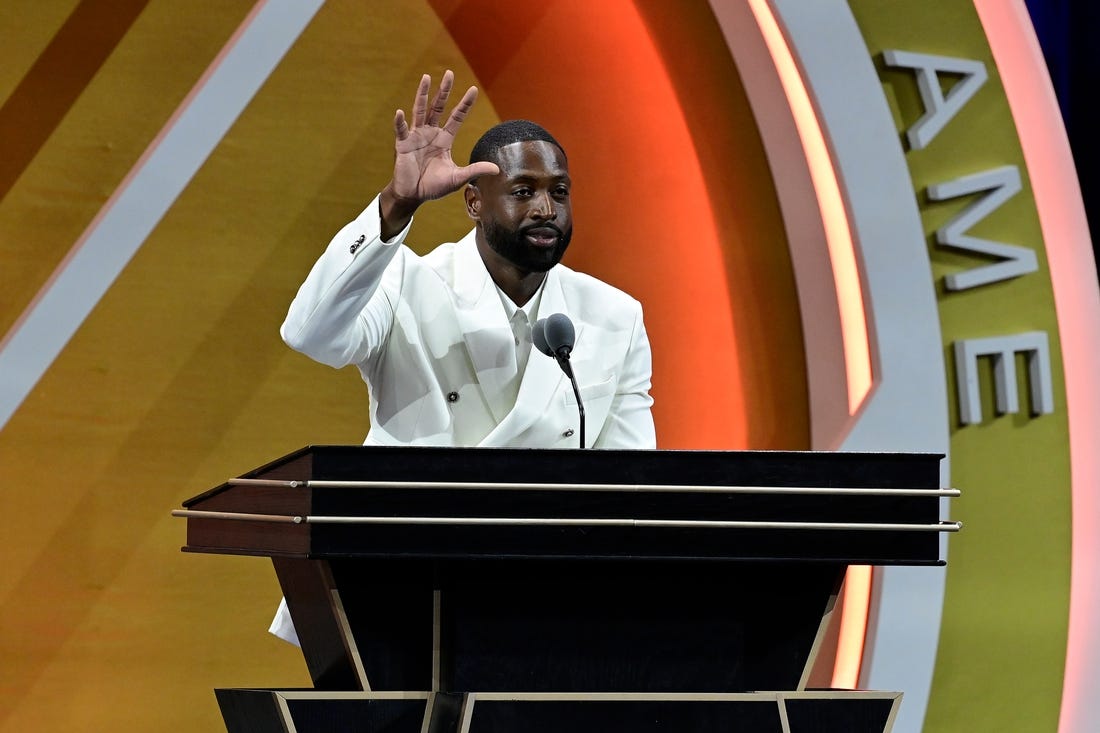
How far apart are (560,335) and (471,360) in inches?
A: 18.7

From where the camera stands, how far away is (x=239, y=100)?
3.86 m

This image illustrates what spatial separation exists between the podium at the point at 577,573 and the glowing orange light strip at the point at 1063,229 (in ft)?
6.95

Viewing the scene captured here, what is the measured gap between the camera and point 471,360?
8.84 feet

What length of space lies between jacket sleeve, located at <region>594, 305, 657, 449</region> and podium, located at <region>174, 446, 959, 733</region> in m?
0.72

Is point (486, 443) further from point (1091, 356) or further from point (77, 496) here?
point (1091, 356)

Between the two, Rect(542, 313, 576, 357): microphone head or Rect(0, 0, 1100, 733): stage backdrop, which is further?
Rect(0, 0, 1100, 733): stage backdrop

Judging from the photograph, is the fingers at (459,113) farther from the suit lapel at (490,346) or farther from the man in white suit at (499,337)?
the suit lapel at (490,346)

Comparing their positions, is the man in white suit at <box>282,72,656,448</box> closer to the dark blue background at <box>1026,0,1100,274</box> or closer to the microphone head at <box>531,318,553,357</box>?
the microphone head at <box>531,318,553,357</box>

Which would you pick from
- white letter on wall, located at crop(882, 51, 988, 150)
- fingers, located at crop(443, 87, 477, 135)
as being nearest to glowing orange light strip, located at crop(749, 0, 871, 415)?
white letter on wall, located at crop(882, 51, 988, 150)

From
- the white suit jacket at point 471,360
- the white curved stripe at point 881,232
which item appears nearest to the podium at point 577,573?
the white suit jacket at point 471,360

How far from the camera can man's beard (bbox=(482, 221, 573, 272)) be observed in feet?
8.78

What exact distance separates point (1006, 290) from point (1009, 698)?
1122mm

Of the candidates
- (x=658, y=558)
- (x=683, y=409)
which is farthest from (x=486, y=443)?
(x=683, y=409)

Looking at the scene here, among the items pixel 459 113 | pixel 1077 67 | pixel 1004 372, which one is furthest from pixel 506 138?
pixel 1077 67
